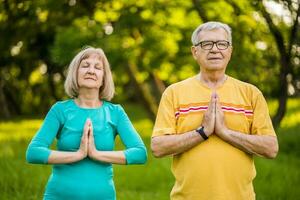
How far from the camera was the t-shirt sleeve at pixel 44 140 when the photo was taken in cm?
352

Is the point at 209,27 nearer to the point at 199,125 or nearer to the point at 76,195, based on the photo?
the point at 199,125

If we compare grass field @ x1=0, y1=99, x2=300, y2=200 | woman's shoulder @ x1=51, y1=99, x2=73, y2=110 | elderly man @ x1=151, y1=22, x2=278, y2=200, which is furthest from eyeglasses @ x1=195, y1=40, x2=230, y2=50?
grass field @ x1=0, y1=99, x2=300, y2=200

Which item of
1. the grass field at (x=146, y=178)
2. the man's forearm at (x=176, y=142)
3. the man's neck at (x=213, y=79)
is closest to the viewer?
the man's forearm at (x=176, y=142)

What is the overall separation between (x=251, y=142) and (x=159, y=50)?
7846 millimetres

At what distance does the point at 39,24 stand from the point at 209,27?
389 inches

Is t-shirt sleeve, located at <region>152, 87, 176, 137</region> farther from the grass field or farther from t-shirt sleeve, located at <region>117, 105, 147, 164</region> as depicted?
the grass field

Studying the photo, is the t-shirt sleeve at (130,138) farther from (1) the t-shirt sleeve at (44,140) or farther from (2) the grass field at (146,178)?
(2) the grass field at (146,178)

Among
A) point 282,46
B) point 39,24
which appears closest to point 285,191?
point 282,46

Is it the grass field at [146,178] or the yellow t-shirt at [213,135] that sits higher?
the yellow t-shirt at [213,135]

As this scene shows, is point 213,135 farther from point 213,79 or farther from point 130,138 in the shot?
point 130,138

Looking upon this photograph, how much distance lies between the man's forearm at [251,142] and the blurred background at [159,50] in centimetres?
307

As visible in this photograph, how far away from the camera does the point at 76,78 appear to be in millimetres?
3635

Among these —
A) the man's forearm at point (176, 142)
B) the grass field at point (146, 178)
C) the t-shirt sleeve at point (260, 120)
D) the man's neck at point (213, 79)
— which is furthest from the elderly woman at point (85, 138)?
the grass field at point (146, 178)

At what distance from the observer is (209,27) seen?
141 inches
